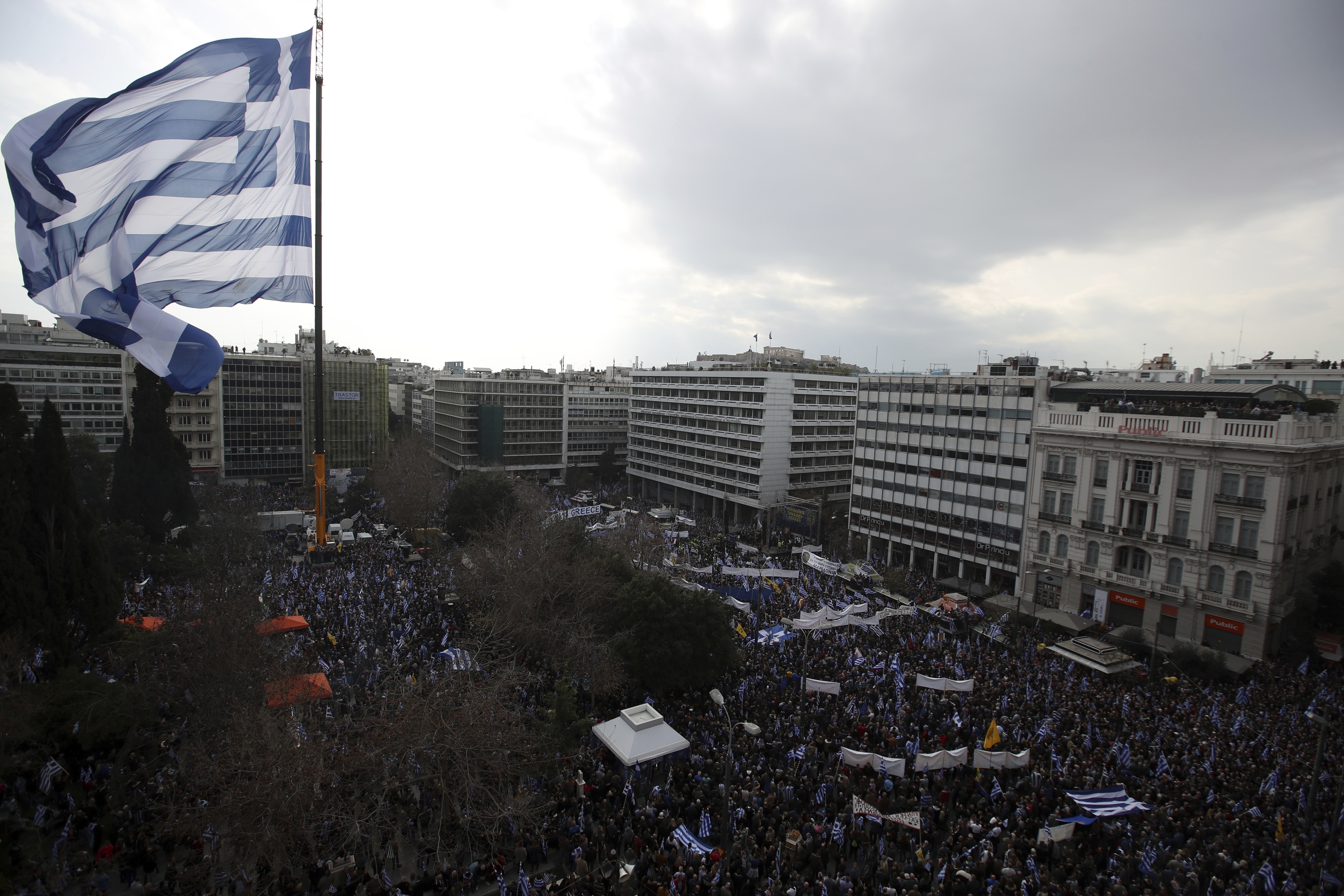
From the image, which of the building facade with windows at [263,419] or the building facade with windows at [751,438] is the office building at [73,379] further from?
the building facade with windows at [751,438]

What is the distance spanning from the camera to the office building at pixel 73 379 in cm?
5897

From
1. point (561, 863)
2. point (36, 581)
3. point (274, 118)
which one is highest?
point (274, 118)

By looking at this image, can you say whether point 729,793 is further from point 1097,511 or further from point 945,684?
point 1097,511

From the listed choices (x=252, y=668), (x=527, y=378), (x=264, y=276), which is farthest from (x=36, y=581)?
(x=527, y=378)

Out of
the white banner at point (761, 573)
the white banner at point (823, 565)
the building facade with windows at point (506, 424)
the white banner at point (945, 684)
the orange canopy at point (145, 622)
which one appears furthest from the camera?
the building facade with windows at point (506, 424)

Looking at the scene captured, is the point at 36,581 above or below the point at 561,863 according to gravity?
above

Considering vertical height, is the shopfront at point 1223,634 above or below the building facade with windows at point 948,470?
below

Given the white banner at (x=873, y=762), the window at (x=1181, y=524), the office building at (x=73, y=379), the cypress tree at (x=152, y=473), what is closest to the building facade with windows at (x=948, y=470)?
the window at (x=1181, y=524)

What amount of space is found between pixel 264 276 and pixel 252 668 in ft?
39.1

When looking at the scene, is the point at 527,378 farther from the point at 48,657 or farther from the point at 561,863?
the point at 561,863

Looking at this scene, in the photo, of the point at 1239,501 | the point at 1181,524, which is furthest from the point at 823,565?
the point at 1239,501

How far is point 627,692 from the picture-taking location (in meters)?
25.7

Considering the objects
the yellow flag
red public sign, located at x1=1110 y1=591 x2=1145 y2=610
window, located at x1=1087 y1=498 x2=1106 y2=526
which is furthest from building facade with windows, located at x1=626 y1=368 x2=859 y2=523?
the yellow flag

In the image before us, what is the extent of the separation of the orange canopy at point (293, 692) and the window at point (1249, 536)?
40.4 m
